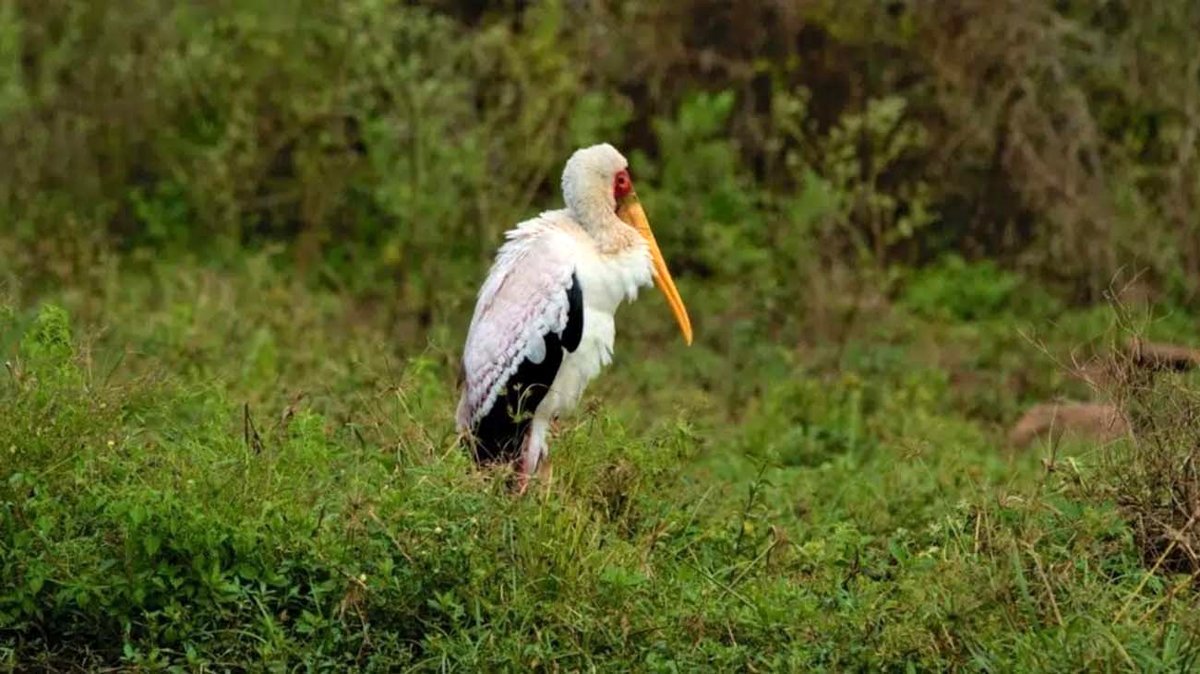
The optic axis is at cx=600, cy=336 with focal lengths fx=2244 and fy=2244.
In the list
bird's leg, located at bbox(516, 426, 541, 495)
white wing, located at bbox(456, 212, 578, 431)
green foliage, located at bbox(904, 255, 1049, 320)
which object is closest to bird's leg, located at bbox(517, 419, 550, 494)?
bird's leg, located at bbox(516, 426, 541, 495)

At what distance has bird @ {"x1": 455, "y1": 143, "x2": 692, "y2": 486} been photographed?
6.22 metres

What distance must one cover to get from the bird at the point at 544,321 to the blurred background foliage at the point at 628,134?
318 cm

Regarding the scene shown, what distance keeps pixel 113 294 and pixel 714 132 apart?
3234mm

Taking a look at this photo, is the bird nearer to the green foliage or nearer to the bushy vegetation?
the bushy vegetation

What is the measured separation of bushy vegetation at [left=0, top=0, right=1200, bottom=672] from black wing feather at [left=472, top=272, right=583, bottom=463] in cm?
18

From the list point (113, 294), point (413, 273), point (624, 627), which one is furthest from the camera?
point (413, 273)

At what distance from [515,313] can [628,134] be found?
17.4 ft

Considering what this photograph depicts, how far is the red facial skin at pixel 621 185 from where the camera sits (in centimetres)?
657

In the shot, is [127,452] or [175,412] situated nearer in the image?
[127,452]

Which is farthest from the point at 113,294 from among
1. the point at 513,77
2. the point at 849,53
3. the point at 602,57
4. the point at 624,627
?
the point at 624,627

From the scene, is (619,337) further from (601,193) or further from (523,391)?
(523,391)

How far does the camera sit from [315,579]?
515 centimetres

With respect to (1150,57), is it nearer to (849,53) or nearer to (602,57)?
(849,53)

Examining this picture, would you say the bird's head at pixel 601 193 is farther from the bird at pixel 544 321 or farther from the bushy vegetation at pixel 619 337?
the bushy vegetation at pixel 619 337
